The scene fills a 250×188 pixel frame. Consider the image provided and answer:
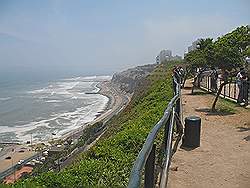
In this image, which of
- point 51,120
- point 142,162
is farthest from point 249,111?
point 51,120

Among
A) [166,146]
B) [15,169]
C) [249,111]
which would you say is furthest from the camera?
[15,169]

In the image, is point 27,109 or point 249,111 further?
point 27,109

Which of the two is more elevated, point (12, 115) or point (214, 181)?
point (214, 181)

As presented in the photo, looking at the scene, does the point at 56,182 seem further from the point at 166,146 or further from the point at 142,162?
the point at 142,162

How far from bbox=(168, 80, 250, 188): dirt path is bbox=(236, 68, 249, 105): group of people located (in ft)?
11.0

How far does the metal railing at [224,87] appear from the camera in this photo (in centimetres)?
1552

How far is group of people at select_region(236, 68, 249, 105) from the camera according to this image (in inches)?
525

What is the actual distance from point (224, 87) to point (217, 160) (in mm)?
10249

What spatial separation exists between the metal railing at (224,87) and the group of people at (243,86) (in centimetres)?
5

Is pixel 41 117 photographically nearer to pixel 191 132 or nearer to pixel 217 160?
pixel 191 132

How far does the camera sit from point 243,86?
13383 millimetres

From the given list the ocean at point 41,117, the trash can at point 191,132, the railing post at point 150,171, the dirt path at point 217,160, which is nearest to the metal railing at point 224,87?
the dirt path at point 217,160

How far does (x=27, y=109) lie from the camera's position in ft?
243

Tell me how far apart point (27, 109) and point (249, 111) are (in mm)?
66881
